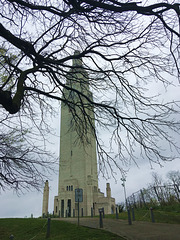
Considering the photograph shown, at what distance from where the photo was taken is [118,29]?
5.05 m

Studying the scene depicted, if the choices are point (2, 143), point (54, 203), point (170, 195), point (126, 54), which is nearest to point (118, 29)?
point (126, 54)

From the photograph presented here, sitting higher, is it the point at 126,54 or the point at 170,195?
the point at 126,54

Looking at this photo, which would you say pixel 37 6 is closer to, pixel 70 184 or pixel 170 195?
pixel 170 195

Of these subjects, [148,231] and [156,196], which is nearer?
[148,231]

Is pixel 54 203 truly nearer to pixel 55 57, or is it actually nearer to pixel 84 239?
pixel 84 239

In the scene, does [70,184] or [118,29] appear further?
[70,184]

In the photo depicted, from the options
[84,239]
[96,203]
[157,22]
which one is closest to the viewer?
[157,22]

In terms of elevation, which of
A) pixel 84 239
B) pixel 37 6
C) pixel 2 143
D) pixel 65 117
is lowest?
Answer: pixel 84 239

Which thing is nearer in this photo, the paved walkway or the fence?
the paved walkway

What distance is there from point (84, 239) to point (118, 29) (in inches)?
286

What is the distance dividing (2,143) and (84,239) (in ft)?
16.0

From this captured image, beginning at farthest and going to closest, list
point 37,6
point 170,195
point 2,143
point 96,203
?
point 96,203 → point 170,195 → point 2,143 → point 37,6

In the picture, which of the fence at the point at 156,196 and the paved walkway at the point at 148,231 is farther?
the fence at the point at 156,196

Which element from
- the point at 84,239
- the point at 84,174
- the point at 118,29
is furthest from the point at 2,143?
the point at 84,174
